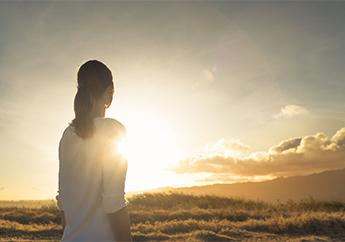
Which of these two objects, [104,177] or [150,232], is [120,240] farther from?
[150,232]

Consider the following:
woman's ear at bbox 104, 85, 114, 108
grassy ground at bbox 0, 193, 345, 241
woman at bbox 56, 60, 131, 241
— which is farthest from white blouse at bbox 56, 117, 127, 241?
grassy ground at bbox 0, 193, 345, 241

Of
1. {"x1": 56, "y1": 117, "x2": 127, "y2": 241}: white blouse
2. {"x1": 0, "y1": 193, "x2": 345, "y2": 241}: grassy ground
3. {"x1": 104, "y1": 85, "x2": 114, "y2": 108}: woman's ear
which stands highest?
{"x1": 104, "y1": 85, "x2": 114, "y2": 108}: woman's ear

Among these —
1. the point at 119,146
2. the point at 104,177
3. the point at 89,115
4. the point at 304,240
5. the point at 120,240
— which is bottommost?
the point at 304,240

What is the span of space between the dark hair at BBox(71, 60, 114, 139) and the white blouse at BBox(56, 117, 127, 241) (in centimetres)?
8

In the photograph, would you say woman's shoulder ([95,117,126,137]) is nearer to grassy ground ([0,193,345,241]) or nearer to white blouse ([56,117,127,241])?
white blouse ([56,117,127,241])

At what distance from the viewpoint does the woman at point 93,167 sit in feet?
7.50

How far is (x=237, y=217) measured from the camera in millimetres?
18922

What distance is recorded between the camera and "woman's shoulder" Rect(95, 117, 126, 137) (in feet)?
7.55

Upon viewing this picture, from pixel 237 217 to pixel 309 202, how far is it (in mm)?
5420

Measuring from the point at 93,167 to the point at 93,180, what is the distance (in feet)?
0.23

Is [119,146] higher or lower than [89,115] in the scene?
lower

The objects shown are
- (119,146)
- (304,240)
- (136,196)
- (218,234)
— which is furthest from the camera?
(136,196)

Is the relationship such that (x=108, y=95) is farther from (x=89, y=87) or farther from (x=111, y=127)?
(x=111, y=127)

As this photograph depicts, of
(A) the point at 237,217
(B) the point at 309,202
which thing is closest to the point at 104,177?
(A) the point at 237,217
